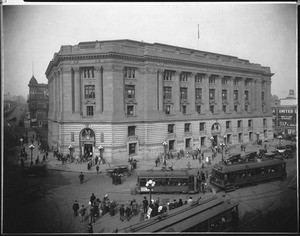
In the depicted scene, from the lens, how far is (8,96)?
589 inches

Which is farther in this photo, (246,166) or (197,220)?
(246,166)

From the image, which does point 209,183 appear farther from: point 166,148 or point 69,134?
point 69,134

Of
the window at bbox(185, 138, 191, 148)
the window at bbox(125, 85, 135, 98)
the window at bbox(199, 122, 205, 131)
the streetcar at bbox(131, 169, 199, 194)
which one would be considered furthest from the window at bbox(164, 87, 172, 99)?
the streetcar at bbox(131, 169, 199, 194)

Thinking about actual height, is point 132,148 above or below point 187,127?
below

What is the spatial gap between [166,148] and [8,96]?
19.0 meters

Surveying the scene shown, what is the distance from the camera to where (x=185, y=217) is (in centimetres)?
1091

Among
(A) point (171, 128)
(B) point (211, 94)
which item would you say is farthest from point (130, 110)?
(B) point (211, 94)

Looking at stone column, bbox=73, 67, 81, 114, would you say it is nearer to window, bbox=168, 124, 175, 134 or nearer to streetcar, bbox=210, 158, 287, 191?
window, bbox=168, 124, 175, 134

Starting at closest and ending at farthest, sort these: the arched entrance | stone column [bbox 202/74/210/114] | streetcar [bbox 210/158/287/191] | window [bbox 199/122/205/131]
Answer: streetcar [bbox 210/158/287/191]
the arched entrance
window [bbox 199/122/205/131]
stone column [bbox 202/74/210/114]

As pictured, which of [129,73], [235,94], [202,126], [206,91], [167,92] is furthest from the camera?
[235,94]

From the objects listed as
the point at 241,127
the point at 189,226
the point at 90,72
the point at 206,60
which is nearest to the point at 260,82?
the point at 241,127

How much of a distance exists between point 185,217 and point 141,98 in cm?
1940

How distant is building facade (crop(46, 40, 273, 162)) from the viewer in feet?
86.7

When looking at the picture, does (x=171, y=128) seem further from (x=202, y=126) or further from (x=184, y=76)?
(x=184, y=76)
